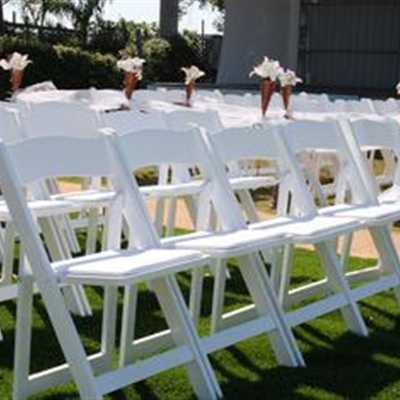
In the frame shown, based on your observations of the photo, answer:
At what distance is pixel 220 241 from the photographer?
4.88 metres

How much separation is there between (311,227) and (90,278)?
162 cm

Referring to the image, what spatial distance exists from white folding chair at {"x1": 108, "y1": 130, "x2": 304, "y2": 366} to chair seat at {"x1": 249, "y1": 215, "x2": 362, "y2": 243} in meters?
0.10

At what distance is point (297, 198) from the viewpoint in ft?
19.5

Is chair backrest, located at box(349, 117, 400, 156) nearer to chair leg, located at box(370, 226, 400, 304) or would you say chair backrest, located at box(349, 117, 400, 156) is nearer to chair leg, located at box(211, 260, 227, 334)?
chair leg, located at box(370, 226, 400, 304)

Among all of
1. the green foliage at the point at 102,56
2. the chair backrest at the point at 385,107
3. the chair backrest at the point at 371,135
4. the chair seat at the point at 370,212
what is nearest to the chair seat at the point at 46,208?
the chair seat at the point at 370,212

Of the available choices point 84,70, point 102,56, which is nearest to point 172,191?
point 84,70

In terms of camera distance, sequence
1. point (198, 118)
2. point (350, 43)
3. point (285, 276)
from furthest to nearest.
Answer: point (350, 43) → point (198, 118) → point (285, 276)

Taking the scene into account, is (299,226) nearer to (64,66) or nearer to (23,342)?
(23,342)

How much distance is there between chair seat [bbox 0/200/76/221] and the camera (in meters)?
5.32

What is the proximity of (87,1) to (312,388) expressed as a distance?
29.3m

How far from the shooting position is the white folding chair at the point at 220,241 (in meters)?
4.84

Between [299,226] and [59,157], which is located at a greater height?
[59,157]

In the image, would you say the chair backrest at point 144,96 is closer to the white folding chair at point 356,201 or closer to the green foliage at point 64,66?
the white folding chair at point 356,201

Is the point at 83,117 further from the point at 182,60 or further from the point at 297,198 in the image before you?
the point at 182,60
